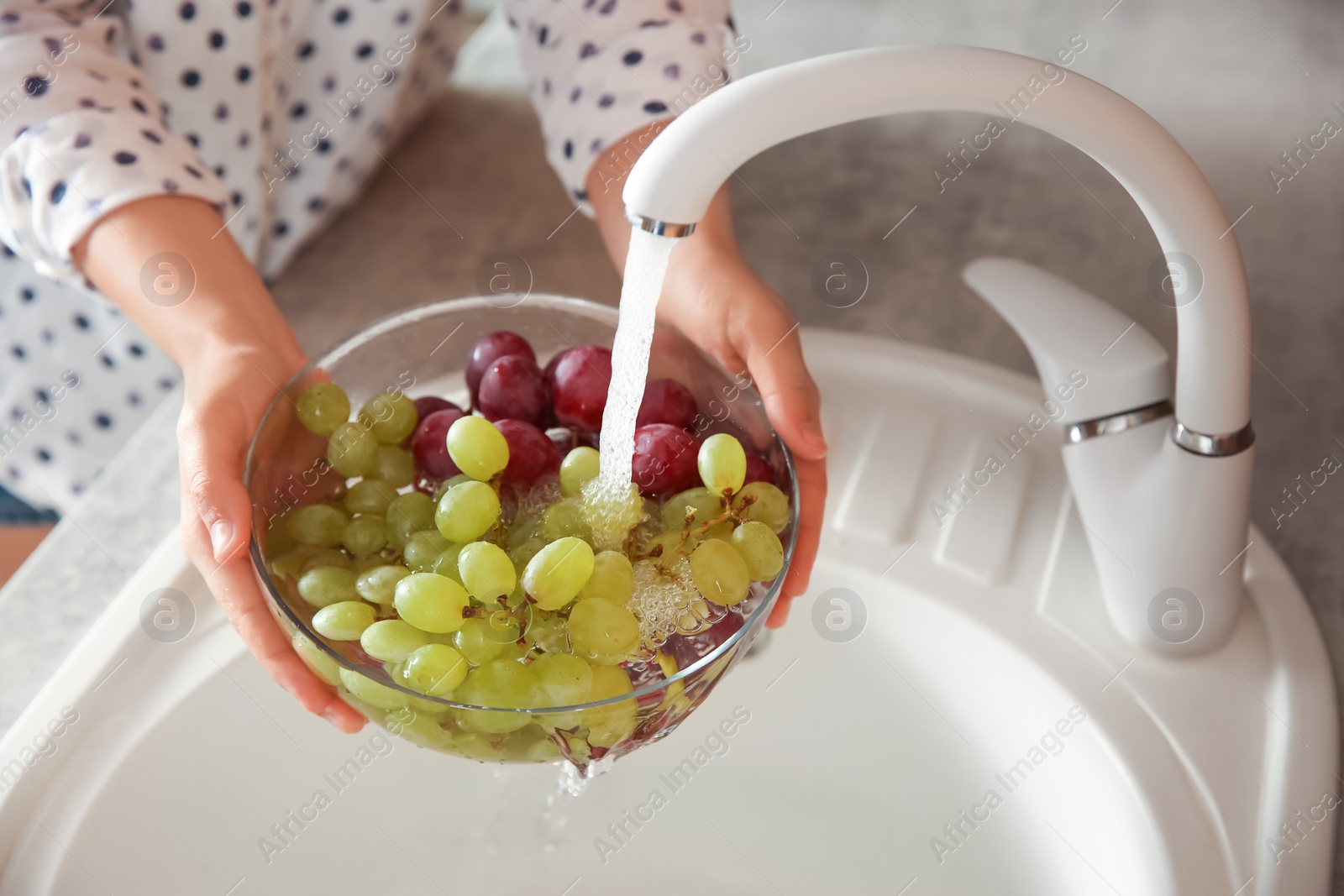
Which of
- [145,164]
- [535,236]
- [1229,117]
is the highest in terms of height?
[145,164]

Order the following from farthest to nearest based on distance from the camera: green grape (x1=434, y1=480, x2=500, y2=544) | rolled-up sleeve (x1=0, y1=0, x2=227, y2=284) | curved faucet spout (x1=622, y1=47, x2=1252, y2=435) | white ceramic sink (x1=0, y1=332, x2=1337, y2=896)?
rolled-up sleeve (x1=0, y1=0, x2=227, y2=284) → white ceramic sink (x1=0, y1=332, x2=1337, y2=896) → green grape (x1=434, y1=480, x2=500, y2=544) → curved faucet spout (x1=622, y1=47, x2=1252, y2=435)

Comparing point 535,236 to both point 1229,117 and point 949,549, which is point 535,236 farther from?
point 1229,117

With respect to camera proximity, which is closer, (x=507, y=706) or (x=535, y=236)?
(x=507, y=706)

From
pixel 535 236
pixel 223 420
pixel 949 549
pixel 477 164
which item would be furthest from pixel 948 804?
pixel 477 164

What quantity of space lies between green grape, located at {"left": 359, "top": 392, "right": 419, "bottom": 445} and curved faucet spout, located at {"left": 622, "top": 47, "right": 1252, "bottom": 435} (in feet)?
0.81

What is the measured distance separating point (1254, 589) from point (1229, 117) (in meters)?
0.66

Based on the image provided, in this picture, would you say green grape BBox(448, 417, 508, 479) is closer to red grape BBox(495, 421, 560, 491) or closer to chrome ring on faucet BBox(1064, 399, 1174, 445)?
red grape BBox(495, 421, 560, 491)

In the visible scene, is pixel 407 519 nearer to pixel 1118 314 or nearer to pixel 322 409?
pixel 322 409

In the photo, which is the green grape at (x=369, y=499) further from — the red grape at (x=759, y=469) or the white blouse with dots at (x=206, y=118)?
the white blouse with dots at (x=206, y=118)

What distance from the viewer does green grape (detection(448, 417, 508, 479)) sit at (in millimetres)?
582

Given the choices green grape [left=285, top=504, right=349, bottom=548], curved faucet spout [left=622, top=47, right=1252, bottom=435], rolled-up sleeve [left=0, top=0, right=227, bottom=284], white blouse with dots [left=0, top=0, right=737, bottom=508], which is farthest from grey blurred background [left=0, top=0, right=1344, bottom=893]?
curved faucet spout [left=622, top=47, right=1252, bottom=435]

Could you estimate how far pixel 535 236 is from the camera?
1069 mm

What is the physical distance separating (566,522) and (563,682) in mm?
92

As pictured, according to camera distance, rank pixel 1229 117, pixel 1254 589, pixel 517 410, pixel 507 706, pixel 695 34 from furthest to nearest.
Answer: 1. pixel 1229 117
2. pixel 695 34
3. pixel 1254 589
4. pixel 517 410
5. pixel 507 706
